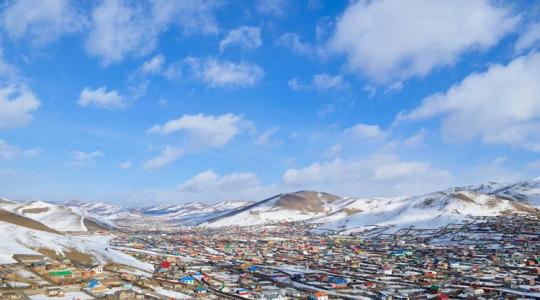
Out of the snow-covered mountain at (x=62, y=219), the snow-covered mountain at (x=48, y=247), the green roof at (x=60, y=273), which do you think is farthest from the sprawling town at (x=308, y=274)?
the snow-covered mountain at (x=62, y=219)

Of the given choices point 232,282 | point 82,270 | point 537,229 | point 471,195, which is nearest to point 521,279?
point 232,282

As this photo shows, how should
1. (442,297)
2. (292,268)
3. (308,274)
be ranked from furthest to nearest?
(292,268), (308,274), (442,297)

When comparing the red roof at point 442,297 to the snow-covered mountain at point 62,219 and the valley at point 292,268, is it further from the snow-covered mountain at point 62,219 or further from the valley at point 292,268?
the snow-covered mountain at point 62,219

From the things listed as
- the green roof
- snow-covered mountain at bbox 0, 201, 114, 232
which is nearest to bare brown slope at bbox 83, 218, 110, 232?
snow-covered mountain at bbox 0, 201, 114, 232

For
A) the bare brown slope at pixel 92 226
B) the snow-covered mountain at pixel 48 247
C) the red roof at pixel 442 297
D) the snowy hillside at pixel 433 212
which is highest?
the snowy hillside at pixel 433 212

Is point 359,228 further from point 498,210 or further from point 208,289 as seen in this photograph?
point 208,289

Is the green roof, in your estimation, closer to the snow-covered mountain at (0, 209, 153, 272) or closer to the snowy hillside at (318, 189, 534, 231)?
the snow-covered mountain at (0, 209, 153, 272)

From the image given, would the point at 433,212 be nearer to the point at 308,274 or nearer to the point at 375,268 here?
the point at 375,268

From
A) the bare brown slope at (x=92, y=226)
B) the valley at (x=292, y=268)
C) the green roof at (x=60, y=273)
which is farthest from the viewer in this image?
the bare brown slope at (x=92, y=226)

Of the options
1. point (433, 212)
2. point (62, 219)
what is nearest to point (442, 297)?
point (433, 212)
